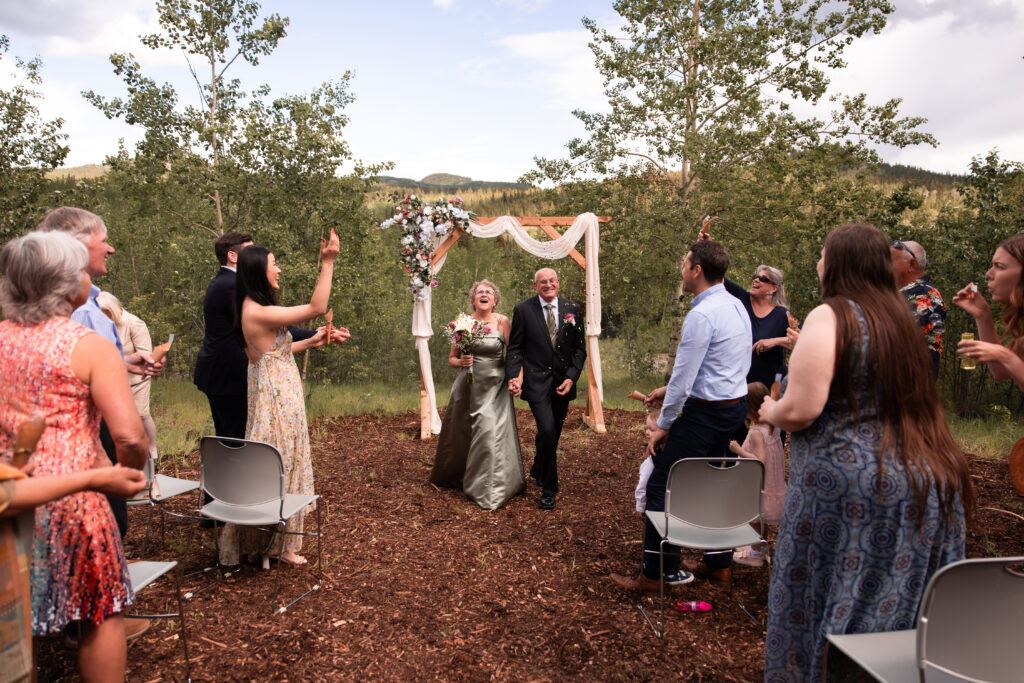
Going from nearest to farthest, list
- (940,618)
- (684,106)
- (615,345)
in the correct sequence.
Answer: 1. (940,618)
2. (684,106)
3. (615,345)

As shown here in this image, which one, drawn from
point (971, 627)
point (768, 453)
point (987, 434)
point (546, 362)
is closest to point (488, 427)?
point (546, 362)

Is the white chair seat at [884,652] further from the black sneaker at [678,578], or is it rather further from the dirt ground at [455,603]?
the black sneaker at [678,578]

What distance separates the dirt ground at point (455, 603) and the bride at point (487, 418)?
0.79ft

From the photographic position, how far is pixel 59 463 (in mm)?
2188

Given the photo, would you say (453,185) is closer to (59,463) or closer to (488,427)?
(488,427)

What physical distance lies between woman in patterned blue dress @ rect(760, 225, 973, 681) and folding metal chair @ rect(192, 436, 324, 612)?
8.94ft

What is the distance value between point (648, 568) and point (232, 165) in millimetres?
7655

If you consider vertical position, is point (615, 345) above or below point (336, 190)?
below

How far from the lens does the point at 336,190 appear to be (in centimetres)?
907

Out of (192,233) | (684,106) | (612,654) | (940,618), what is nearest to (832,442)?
(940,618)

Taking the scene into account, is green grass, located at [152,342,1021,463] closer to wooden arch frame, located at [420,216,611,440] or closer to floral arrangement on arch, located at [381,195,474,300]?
wooden arch frame, located at [420,216,611,440]

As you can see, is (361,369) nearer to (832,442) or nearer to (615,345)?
(615,345)

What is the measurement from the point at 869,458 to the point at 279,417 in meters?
3.39

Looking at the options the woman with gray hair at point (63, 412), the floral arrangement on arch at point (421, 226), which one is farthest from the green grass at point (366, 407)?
the woman with gray hair at point (63, 412)
